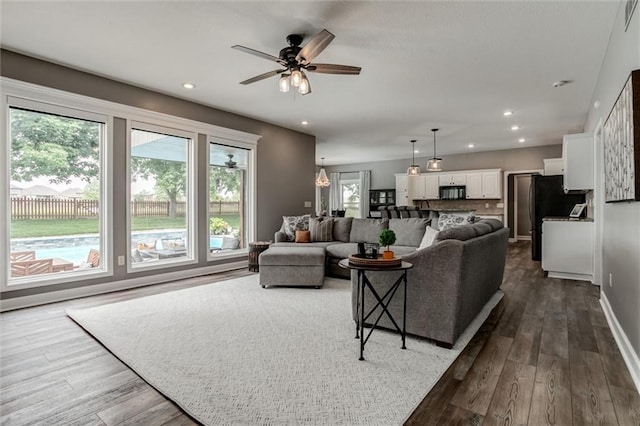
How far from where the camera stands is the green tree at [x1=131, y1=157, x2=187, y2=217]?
14.8 feet

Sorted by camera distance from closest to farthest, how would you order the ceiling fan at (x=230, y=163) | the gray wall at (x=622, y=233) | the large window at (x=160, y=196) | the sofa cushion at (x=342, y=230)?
1. the gray wall at (x=622, y=233)
2. the large window at (x=160, y=196)
3. the sofa cushion at (x=342, y=230)
4. the ceiling fan at (x=230, y=163)

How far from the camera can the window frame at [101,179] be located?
333cm

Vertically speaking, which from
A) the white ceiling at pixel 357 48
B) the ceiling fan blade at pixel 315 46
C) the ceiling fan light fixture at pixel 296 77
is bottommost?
the ceiling fan light fixture at pixel 296 77

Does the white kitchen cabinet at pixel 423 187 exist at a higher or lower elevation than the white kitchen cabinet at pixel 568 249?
higher

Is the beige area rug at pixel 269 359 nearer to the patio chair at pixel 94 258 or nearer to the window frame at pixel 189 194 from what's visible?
the patio chair at pixel 94 258

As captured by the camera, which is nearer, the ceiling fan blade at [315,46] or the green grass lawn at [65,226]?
the ceiling fan blade at [315,46]

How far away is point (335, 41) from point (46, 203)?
365 centimetres

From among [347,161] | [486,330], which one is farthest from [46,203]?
[347,161]

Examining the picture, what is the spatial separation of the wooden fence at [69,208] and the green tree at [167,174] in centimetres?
14

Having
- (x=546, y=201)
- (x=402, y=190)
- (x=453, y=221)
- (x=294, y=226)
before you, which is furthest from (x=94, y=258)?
(x=402, y=190)

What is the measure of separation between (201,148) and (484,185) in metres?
7.22

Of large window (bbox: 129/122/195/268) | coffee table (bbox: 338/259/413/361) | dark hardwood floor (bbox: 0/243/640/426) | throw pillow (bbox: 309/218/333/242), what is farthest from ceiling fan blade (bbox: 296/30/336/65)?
throw pillow (bbox: 309/218/333/242)

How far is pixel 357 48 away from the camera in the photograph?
3248mm

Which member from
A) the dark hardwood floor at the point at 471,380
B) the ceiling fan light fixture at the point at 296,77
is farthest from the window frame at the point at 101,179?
the ceiling fan light fixture at the point at 296,77
